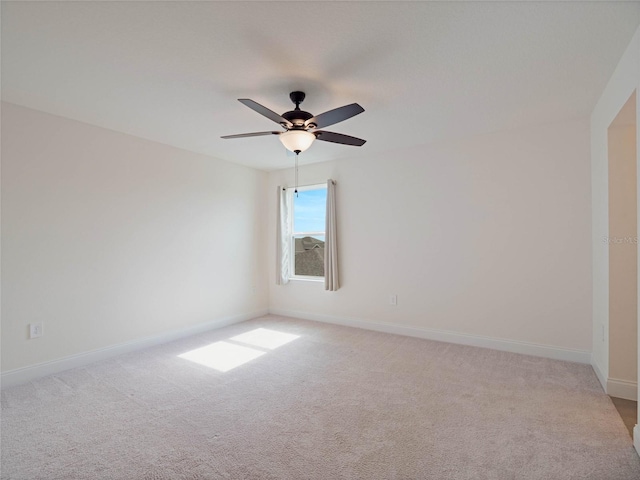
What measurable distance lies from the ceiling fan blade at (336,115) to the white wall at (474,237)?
2.05 m

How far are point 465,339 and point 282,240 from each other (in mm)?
2956

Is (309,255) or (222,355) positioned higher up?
(309,255)

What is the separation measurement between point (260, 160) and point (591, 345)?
4434mm

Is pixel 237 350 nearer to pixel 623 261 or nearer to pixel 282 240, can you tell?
pixel 282 240

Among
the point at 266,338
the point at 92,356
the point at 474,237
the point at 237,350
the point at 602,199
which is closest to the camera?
the point at 602,199

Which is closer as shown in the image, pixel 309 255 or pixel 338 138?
pixel 338 138

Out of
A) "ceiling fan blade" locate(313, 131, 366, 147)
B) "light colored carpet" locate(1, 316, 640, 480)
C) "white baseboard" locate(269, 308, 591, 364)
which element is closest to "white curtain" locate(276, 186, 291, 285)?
"white baseboard" locate(269, 308, 591, 364)

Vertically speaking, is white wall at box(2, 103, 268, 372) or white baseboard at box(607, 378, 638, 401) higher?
white wall at box(2, 103, 268, 372)

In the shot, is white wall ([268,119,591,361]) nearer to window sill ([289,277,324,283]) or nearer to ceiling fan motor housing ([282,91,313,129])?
window sill ([289,277,324,283])

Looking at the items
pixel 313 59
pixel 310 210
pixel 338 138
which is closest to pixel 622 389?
pixel 338 138

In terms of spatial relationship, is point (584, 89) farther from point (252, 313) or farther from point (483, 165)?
point (252, 313)

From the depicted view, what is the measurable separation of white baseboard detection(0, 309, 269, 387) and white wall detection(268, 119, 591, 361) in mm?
1732

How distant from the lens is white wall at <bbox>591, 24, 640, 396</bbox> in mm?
2186

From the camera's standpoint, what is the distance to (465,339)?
3711 millimetres
